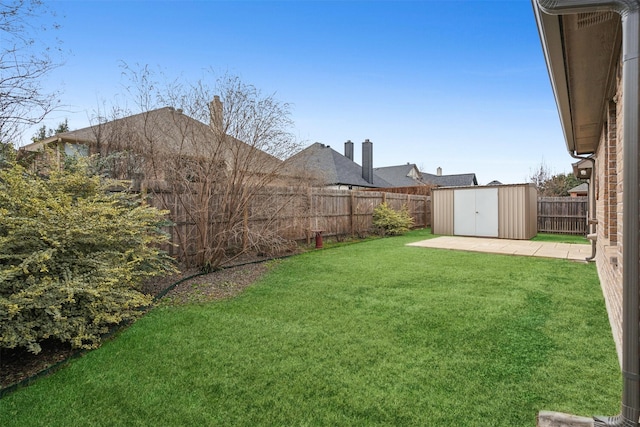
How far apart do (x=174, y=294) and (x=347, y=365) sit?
10.7ft

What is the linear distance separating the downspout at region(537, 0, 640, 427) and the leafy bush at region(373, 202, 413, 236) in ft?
37.5

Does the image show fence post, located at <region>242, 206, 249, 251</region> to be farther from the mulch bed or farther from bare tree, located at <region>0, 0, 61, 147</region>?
bare tree, located at <region>0, 0, 61, 147</region>

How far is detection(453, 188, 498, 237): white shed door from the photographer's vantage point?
12.5 meters

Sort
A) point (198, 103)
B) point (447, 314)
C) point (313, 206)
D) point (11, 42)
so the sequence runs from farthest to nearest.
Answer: point (313, 206) < point (198, 103) < point (11, 42) < point (447, 314)

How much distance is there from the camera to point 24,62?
450 centimetres

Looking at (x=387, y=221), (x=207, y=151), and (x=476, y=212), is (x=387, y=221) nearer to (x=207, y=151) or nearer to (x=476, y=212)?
(x=476, y=212)

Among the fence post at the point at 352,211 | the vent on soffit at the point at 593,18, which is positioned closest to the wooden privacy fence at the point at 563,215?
the fence post at the point at 352,211

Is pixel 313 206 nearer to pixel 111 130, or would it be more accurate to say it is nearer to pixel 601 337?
pixel 111 130

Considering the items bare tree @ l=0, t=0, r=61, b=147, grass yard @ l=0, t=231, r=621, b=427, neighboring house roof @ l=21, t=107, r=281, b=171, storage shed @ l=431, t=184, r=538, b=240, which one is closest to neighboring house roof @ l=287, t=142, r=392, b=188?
storage shed @ l=431, t=184, r=538, b=240

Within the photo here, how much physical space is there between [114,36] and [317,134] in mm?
5522

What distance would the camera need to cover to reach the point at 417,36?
31.0 feet

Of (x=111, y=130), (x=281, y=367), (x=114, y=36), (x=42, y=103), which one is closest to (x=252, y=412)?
(x=281, y=367)

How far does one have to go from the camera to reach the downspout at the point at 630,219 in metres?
1.61

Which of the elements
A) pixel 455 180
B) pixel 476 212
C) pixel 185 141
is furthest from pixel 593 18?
pixel 455 180
